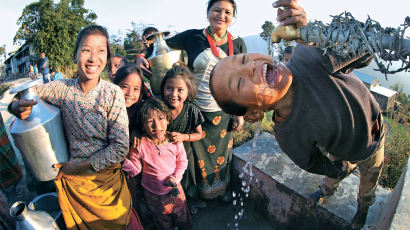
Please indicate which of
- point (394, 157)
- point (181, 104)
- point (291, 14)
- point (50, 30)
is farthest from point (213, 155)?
point (50, 30)

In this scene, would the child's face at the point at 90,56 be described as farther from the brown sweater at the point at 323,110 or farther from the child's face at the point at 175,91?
the brown sweater at the point at 323,110

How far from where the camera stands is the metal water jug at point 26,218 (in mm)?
1587

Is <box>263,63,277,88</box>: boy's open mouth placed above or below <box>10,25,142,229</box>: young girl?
above

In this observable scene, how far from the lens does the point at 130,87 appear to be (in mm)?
2275

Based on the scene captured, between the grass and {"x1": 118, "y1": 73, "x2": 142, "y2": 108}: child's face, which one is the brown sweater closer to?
the grass

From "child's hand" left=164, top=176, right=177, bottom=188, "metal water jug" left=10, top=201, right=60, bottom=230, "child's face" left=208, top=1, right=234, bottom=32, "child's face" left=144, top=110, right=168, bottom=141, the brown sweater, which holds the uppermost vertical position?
"child's face" left=208, top=1, right=234, bottom=32

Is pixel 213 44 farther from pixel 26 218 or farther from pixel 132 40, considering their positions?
pixel 132 40

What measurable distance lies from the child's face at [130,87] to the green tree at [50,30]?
1958 cm

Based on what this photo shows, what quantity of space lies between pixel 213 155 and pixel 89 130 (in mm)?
1564

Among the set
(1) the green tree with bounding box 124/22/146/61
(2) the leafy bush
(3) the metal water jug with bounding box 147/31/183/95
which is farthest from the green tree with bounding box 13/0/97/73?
(2) the leafy bush

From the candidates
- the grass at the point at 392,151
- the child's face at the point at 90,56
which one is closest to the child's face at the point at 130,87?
the child's face at the point at 90,56

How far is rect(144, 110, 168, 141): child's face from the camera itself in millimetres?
2059

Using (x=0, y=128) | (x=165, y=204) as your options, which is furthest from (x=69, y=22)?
(x=165, y=204)

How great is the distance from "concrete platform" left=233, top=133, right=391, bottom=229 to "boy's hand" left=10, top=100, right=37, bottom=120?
221cm
